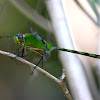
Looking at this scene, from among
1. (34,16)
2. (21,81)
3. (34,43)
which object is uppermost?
(34,16)

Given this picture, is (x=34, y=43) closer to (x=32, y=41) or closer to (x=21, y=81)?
(x=32, y=41)

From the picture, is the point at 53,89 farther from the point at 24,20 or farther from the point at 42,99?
the point at 24,20

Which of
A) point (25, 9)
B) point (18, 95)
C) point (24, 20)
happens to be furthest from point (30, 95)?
point (25, 9)

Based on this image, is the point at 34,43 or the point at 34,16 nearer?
the point at 34,43

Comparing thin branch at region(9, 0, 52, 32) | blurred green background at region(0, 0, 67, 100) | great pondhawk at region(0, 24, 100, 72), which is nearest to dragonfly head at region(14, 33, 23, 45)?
great pondhawk at region(0, 24, 100, 72)

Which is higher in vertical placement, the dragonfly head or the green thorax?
the dragonfly head

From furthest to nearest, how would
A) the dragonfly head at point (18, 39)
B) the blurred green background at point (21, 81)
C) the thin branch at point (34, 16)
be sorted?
1. the blurred green background at point (21, 81)
2. the thin branch at point (34, 16)
3. the dragonfly head at point (18, 39)

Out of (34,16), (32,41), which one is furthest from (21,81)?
(32,41)

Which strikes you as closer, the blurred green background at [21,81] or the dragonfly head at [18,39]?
the dragonfly head at [18,39]

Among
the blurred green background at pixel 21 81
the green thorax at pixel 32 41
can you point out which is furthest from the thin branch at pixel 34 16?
the blurred green background at pixel 21 81

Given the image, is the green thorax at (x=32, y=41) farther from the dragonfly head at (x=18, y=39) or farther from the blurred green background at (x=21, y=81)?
the blurred green background at (x=21, y=81)

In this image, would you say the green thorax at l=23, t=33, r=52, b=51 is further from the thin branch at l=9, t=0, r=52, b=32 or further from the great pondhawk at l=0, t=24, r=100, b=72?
the thin branch at l=9, t=0, r=52, b=32
